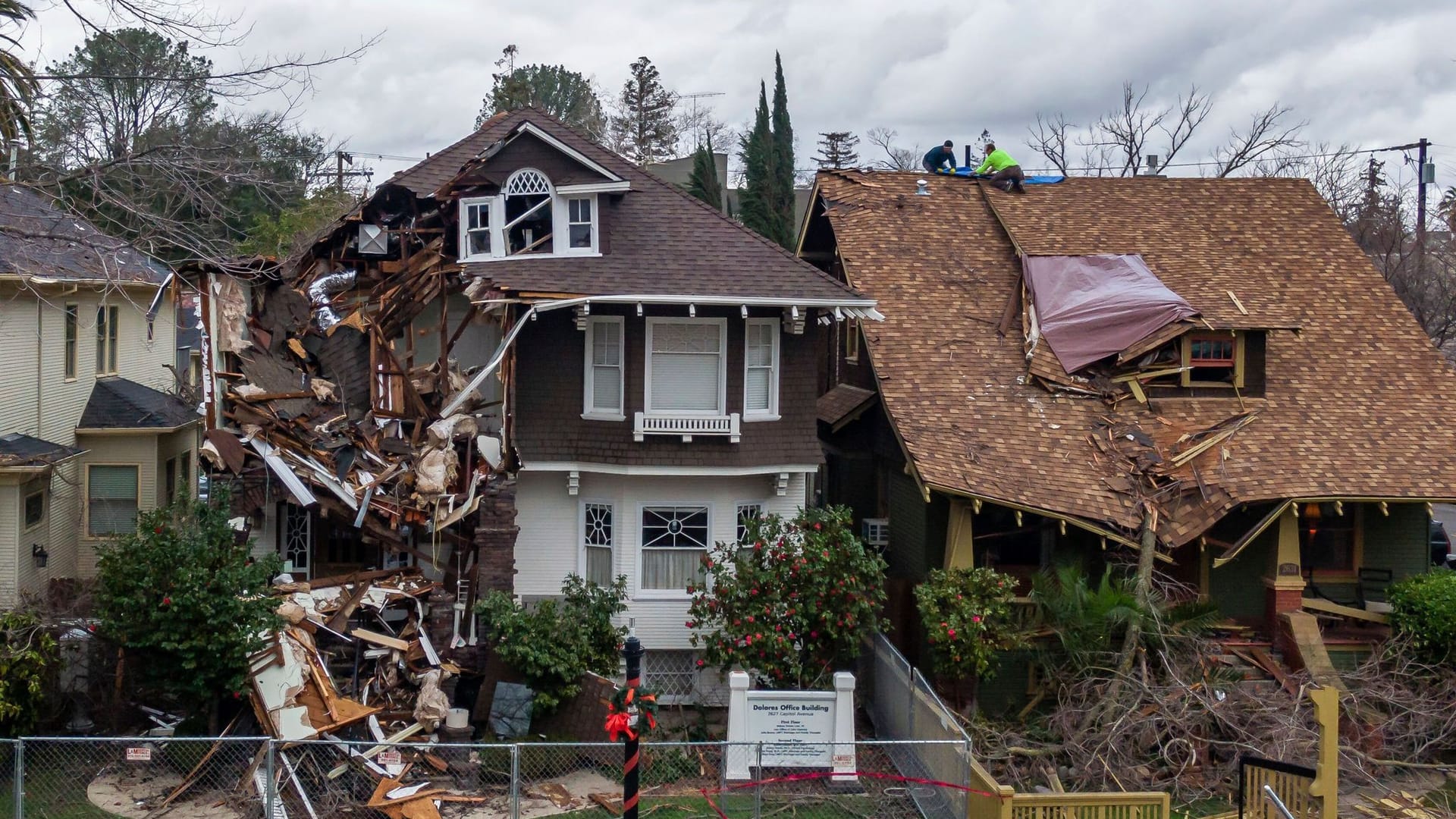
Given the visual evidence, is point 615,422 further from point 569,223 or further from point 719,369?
point 569,223

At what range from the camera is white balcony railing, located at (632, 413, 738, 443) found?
18.9 metres

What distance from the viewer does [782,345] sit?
65.3ft

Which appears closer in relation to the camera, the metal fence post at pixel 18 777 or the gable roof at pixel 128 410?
the metal fence post at pixel 18 777

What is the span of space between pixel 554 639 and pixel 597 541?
2.65m

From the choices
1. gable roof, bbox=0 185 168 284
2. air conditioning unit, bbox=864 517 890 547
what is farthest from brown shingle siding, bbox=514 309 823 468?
gable roof, bbox=0 185 168 284

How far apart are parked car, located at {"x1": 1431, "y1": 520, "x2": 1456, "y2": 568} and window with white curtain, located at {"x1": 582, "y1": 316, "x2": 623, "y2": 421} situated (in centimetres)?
1815

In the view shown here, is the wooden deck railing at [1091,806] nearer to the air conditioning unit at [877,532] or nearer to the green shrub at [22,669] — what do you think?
the air conditioning unit at [877,532]

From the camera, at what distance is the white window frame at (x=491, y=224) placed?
20.0m

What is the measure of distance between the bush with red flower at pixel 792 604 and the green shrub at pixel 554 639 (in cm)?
138

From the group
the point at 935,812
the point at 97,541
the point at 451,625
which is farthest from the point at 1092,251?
the point at 97,541

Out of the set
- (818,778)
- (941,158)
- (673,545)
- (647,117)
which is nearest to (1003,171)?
(941,158)

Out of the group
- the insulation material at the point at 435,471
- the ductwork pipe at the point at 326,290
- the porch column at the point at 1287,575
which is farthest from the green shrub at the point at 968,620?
the ductwork pipe at the point at 326,290

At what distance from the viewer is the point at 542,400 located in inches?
764

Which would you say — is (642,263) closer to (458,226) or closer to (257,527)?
(458,226)
